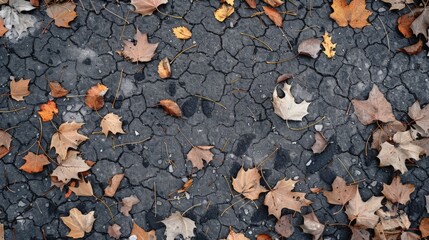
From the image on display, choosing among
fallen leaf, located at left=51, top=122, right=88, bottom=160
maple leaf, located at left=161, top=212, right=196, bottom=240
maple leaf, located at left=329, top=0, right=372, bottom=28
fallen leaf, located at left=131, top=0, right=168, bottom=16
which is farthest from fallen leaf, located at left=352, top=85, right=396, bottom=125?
fallen leaf, located at left=51, top=122, right=88, bottom=160

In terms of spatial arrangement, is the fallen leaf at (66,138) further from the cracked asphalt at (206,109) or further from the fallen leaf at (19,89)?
the fallen leaf at (19,89)

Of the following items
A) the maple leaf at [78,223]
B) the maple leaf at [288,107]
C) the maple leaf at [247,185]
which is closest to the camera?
the maple leaf at [78,223]

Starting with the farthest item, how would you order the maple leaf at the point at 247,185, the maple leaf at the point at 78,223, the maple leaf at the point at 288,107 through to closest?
the maple leaf at the point at 288,107
the maple leaf at the point at 247,185
the maple leaf at the point at 78,223

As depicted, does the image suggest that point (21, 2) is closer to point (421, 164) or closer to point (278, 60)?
point (278, 60)

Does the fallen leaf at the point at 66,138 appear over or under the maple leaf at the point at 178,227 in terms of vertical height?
over

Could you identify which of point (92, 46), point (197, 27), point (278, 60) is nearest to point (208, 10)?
point (197, 27)

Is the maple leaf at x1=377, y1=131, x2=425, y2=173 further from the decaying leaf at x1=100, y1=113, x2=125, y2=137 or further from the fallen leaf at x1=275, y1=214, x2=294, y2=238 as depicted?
the decaying leaf at x1=100, y1=113, x2=125, y2=137

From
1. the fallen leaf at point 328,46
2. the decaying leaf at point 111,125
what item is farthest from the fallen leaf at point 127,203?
the fallen leaf at point 328,46
